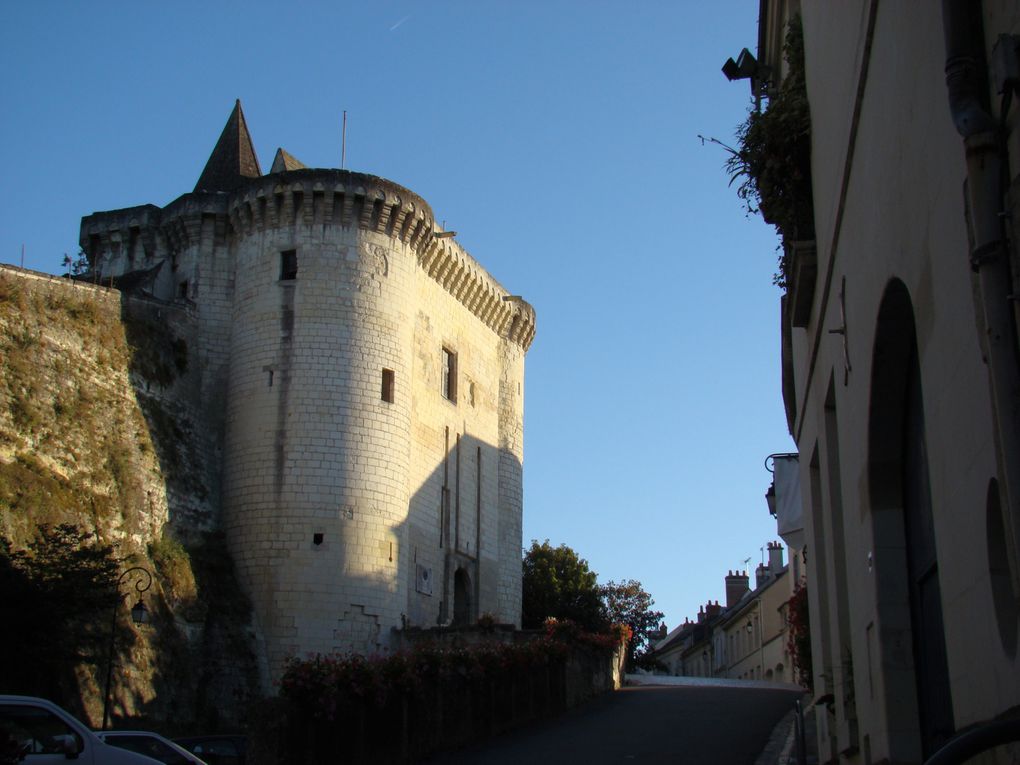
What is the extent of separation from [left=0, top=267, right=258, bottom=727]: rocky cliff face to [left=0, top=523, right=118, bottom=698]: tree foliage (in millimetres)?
580

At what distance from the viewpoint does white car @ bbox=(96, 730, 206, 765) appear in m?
12.4

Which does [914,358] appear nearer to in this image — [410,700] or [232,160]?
[410,700]

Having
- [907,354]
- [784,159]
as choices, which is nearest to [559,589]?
[784,159]

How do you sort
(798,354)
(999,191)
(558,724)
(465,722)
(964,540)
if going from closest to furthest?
(999,191) → (964,540) → (798,354) → (465,722) → (558,724)

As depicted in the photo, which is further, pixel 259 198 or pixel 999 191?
pixel 259 198

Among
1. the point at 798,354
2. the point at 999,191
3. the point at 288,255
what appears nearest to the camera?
the point at 999,191

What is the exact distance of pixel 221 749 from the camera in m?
14.5

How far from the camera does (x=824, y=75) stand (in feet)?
30.7

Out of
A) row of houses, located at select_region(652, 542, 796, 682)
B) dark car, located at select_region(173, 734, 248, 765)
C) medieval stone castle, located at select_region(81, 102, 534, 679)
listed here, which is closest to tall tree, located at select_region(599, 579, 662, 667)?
row of houses, located at select_region(652, 542, 796, 682)

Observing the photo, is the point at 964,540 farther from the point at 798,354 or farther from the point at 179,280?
the point at 179,280

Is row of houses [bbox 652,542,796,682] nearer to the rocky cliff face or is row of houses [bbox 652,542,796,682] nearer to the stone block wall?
the stone block wall

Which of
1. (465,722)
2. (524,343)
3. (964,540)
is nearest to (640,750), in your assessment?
(465,722)

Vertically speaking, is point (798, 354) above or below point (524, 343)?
below

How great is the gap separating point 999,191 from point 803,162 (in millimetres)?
7201
